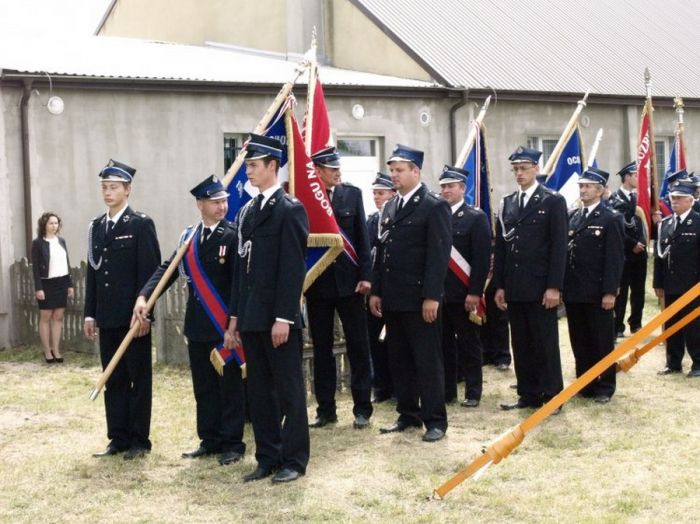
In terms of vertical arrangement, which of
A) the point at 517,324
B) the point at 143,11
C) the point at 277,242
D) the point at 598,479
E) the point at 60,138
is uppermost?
the point at 143,11

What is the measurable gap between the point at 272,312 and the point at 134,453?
1.75 metres

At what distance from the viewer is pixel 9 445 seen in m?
8.42

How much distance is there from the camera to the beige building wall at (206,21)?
21.9m

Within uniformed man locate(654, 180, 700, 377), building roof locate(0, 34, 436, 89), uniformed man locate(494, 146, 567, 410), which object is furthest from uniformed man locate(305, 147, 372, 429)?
building roof locate(0, 34, 436, 89)

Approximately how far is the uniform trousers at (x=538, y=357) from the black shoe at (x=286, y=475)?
291 cm

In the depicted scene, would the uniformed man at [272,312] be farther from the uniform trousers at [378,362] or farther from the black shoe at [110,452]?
the uniform trousers at [378,362]

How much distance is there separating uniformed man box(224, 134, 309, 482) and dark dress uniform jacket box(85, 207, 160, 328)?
0.98 metres

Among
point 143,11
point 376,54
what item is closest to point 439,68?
point 376,54

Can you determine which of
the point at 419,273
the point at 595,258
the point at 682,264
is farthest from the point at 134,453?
the point at 682,264

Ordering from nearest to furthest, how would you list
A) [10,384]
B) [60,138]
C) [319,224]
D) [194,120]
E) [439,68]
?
[319,224], [10,384], [60,138], [194,120], [439,68]

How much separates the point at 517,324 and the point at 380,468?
2582mm

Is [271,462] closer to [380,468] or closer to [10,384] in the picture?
[380,468]

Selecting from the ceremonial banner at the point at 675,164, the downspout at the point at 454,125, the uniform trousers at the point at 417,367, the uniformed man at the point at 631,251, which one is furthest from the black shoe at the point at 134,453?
the downspout at the point at 454,125

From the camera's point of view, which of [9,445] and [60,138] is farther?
[60,138]
